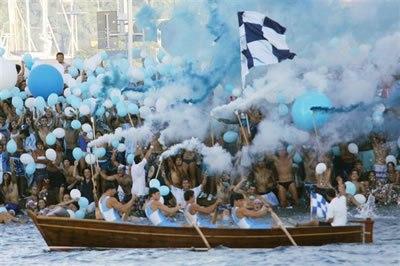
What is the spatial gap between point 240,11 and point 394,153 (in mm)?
4015

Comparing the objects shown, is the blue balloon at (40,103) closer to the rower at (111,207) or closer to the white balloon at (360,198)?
the rower at (111,207)

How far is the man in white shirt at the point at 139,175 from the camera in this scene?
23.7 meters

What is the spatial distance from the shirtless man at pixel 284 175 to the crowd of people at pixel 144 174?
18 mm

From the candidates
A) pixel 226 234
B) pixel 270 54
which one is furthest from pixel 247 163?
pixel 226 234

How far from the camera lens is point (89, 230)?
20281 millimetres

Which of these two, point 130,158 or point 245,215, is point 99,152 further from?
point 245,215

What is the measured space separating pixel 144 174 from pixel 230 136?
67.1 inches

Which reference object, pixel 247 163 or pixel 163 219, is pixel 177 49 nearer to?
pixel 247 163

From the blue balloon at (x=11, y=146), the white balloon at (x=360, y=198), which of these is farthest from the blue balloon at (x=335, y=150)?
the blue balloon at (x=11, y=146)

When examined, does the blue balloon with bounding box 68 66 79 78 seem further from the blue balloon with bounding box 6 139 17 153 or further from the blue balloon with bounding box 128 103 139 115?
the blue balloon with bounding box 128 103 139 115

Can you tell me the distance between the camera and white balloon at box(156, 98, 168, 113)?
23.8 meters

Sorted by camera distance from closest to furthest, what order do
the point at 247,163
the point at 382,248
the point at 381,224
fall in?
the point at 382,248 < the point at 381,224 < the point at 247,163

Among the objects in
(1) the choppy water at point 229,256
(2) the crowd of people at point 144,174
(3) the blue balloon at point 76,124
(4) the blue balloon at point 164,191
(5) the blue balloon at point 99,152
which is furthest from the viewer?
(3) the blue balloon at point 76,124

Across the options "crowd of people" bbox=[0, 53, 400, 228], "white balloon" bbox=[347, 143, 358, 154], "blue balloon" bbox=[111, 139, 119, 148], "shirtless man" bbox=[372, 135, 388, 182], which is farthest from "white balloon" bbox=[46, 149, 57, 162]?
"shirtless man" bbox=[372, 135, 388, 182]
